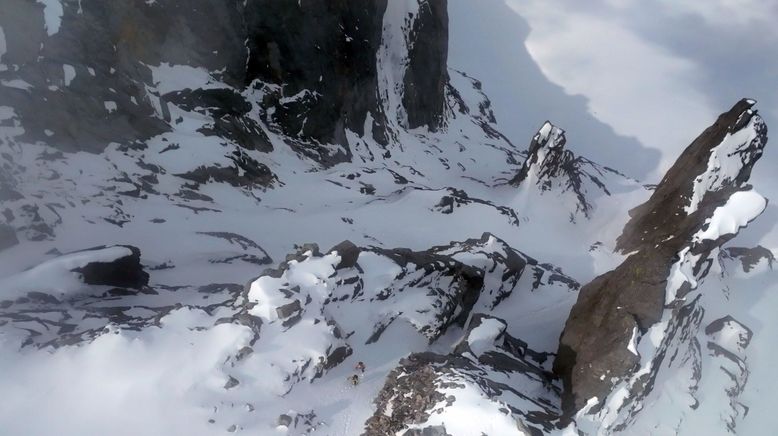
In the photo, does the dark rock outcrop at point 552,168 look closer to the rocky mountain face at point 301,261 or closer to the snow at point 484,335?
the rocky mountain face at point 301,261

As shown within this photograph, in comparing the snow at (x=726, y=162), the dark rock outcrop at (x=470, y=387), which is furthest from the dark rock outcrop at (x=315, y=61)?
the snow at (x=726, y=162)

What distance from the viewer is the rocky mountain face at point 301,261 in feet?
58.6

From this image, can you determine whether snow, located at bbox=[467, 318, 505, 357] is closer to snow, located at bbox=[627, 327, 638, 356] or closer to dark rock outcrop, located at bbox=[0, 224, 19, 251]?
snow, located at bbox=[627, 327, 638, 356]

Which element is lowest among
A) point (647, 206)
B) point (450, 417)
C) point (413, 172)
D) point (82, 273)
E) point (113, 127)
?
point (82, 273)

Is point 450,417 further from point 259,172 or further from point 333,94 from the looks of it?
point 333,94

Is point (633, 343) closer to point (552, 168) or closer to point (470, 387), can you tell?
point (470, 387)

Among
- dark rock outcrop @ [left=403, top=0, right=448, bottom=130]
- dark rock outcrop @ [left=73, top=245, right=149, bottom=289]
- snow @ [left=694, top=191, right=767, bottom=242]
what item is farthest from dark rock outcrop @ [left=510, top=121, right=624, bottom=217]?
dark rock outcrop @ [left=73, top=245, right=149, bottom=289]

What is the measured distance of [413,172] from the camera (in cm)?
4847

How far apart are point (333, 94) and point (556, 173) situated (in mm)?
21053

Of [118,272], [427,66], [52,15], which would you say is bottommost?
[118,272]

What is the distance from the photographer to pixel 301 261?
2153cm

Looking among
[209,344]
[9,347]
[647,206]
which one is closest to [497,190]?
[647,206]

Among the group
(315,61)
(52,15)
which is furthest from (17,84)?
(315,61)

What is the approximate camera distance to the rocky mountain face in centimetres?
1788
